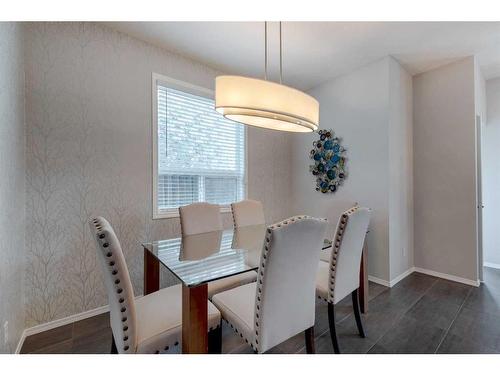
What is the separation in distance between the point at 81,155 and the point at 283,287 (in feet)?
6.62

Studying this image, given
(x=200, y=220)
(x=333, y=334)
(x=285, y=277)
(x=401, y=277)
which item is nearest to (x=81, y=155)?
(x=200, y=220)

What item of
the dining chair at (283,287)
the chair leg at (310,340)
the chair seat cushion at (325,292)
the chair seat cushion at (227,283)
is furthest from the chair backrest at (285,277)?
the chair seat cushion at (227,283)

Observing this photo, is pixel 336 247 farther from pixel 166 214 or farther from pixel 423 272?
pixel 423 272

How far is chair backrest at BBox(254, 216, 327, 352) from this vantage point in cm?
111

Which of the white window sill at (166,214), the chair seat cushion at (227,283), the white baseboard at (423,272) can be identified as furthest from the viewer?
the white baseboard at (423,272)

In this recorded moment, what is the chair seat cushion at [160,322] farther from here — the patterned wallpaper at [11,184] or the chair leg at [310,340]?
the patterned wallpaper at [11,184]

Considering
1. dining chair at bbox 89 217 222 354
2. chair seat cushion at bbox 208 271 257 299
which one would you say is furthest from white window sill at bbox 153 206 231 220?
dining chair at bbox 89 217 222 354

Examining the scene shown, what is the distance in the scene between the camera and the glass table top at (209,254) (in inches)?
51.8

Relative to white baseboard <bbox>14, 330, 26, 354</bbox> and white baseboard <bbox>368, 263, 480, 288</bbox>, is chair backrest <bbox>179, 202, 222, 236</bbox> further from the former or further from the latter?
white baseboard <bbox>368, 263, 480, 288</bbox>

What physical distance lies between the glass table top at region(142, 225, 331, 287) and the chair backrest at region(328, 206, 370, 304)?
0.74 feet

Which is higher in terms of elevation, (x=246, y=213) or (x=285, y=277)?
(x=246, y=213)

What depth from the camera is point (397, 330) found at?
1.85 m

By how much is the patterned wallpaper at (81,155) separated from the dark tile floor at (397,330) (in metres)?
0.30
